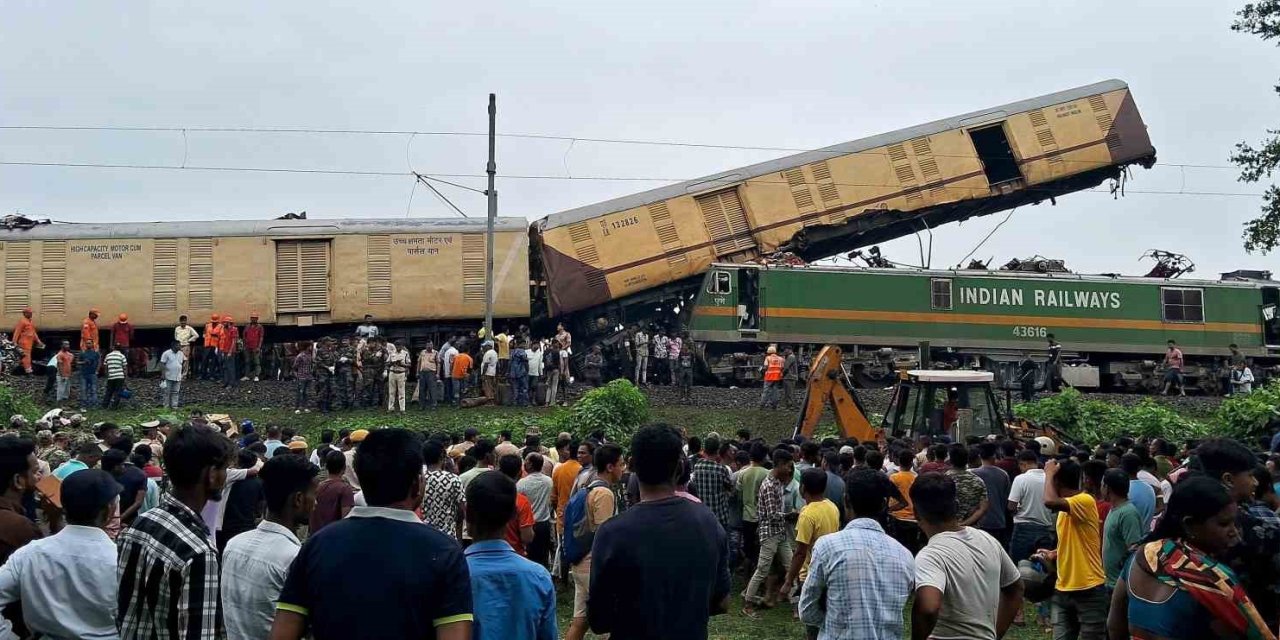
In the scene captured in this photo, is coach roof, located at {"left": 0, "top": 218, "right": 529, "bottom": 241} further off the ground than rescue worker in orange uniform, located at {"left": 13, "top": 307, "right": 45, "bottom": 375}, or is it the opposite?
coach roof, located at {"left": 0, "top": 218, "right": 529, "bottom": 241}

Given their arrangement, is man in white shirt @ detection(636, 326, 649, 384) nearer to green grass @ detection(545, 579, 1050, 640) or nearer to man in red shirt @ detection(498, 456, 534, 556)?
green grass @ detection(545, 579, 1050, 640)

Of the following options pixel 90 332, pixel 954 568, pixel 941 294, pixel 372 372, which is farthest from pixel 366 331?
pixel 954 568

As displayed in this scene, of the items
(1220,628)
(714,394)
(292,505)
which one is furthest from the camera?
(714,394)

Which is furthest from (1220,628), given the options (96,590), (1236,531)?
(96,590)

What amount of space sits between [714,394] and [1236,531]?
18.8 meters

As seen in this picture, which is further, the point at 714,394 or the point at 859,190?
Result: the point at 859,190

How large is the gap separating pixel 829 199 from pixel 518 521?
20.3 metres

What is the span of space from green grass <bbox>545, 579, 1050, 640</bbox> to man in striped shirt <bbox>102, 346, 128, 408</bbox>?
43.4ft

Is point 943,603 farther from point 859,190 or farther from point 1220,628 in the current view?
point 859,190

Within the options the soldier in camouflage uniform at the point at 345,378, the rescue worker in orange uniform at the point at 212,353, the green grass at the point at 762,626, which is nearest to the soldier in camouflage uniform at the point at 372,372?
the soldier in camouflage uniform at the point at 345,378

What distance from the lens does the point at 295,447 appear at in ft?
34.7

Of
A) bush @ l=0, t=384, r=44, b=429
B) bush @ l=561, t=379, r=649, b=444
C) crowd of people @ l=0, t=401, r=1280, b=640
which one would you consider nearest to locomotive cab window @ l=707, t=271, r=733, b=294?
bush @ l=561, t=379, r=649, b=444

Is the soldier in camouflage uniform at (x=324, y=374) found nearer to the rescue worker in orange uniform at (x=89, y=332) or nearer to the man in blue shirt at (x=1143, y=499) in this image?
the rescue worker in orange uniform at (x=89, y=332)

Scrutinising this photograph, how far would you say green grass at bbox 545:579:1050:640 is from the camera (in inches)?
345
